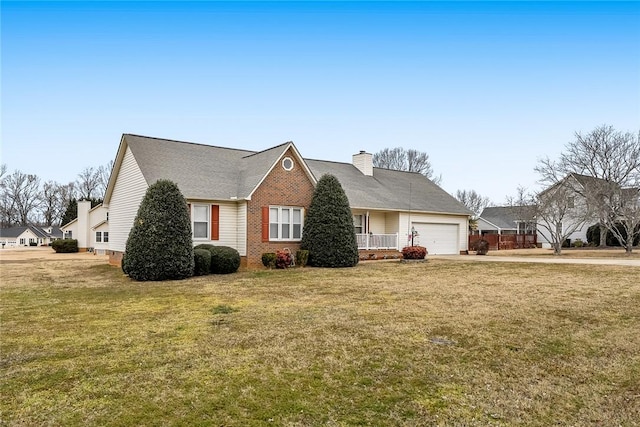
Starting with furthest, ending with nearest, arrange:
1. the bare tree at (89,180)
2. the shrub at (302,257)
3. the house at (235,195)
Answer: the bare tree at (89,180) < the shrub at (302,257) < the house at (235,195)

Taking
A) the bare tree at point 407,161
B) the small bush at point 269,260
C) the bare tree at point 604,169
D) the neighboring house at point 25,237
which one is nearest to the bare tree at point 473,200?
the bare tree at point 407,161

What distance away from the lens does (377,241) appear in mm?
24797

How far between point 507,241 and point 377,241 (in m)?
20.4

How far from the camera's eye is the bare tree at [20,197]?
7275 centimetres

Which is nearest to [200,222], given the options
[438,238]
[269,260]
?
[269,260]

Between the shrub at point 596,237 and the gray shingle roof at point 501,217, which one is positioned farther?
the gray shingle roof at point 501,217

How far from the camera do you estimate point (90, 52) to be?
16688mm

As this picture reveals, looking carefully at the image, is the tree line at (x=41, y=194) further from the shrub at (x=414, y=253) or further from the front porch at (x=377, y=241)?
the shrub at (x=414, y=253)

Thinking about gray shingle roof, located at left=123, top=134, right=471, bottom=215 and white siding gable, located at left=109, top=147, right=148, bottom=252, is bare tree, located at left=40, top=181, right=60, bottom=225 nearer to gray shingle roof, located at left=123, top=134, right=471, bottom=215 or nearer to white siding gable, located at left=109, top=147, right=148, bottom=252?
white siding gable, located at left=109, top=147, right=148, bottom=252

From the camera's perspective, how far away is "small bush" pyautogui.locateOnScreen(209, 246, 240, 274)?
1706 centimetres

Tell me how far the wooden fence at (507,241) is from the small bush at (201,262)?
23629 millimetres

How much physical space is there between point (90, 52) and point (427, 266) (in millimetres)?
16761

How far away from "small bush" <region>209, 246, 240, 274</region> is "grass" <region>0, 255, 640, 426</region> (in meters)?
5.14

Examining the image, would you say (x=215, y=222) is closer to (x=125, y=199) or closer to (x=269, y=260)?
(x=269, y=260)
